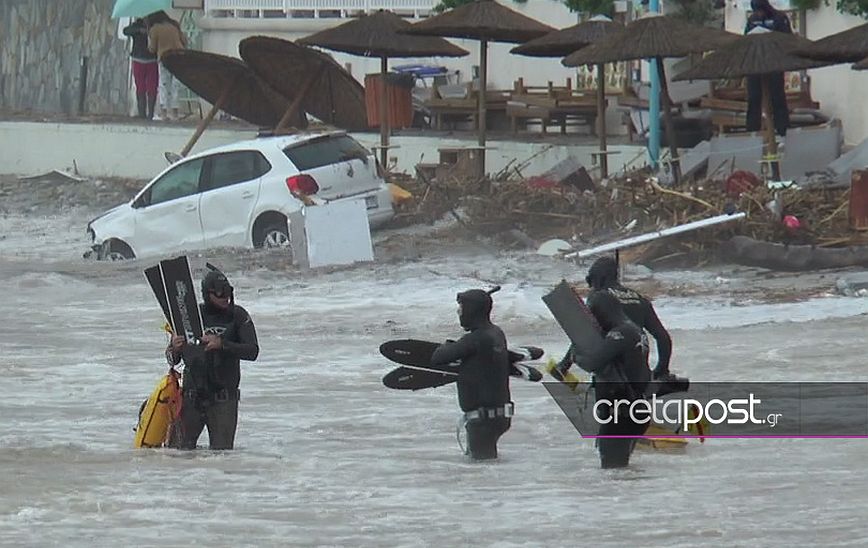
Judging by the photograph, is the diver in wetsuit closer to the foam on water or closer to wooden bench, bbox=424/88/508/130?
the foam on water

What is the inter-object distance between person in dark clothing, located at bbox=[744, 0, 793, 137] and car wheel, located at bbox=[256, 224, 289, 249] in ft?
18.3

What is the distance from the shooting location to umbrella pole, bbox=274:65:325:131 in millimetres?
28797

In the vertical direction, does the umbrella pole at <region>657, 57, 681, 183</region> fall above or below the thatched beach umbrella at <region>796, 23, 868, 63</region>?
below

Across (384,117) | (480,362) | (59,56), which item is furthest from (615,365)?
(59,56)

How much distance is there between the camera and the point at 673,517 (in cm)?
1005

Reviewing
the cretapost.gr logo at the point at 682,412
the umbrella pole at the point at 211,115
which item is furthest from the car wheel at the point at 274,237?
the cretapost.gr logo at the point at 682,412

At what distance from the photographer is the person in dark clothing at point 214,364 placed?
11828mm

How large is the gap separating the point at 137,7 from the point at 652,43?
11.9 metres

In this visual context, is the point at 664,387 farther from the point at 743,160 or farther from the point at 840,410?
the point at 743,160

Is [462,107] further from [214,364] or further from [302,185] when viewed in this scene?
[214,364]

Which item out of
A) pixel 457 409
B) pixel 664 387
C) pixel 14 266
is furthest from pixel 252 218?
pixel 664 387

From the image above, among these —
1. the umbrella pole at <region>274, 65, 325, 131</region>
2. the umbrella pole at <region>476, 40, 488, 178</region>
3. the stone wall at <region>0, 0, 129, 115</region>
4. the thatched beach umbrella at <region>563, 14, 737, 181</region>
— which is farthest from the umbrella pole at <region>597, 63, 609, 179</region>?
the stone wall at <region>0, 0, 129, 115</region>

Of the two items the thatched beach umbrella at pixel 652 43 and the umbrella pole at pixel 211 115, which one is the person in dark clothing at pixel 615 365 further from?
the umbrella pole at pixel 211 115

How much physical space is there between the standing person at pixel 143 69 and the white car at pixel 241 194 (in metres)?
9.73
